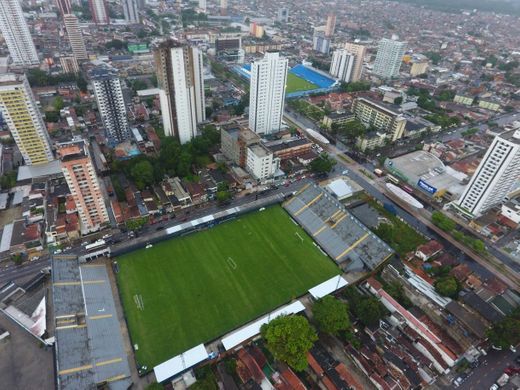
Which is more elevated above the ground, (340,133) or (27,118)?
(27,118)

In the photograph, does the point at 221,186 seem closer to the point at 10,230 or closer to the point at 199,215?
the point at 199,215

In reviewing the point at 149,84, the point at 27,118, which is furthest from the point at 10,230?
the point at 149,84

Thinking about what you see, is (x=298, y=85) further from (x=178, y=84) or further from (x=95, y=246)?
(x=95, y=246)

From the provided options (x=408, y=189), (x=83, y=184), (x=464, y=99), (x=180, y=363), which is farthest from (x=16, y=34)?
(x=464, y=99)

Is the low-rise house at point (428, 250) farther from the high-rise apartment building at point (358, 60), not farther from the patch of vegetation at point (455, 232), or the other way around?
the high-rise apartment building at point (358, 60)

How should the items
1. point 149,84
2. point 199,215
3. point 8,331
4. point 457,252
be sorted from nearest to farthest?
point 8,331, point 457,252, point 199,215, point 149,84
